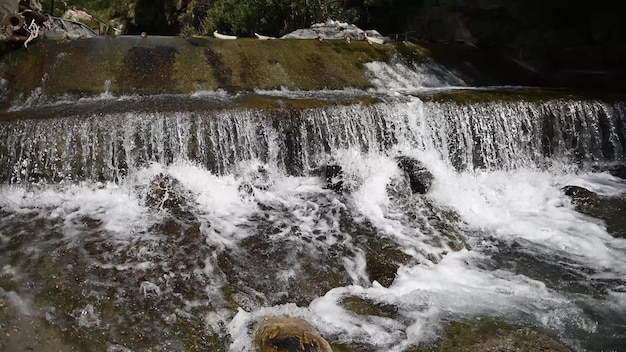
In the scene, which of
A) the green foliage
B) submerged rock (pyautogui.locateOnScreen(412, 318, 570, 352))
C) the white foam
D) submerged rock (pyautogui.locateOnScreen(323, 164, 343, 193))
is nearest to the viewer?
submerged rock (pyautogui.locateOnScreen(412, 318, 570, 352))

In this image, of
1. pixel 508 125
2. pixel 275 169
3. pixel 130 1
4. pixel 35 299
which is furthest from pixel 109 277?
pixel 130 1

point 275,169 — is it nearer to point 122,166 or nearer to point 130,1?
point 122,166

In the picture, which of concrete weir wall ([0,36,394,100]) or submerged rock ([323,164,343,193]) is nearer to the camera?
submerged rock ([323,164,343,193])

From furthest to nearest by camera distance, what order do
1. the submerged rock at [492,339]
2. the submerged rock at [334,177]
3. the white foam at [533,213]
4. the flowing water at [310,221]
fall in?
the submerged rock at [334,177] → the white foam at [533,213] → the flowing water at [310,221] → the submerged rock at [492,339]

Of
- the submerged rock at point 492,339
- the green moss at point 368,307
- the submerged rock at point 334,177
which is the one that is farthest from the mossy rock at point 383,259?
the submerged rock at point 334,177

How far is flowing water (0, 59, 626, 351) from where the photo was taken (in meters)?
4.91

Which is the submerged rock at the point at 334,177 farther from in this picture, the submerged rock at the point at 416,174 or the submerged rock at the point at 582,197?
the submerged rock at the point at 582,197

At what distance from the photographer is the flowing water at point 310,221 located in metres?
4.91

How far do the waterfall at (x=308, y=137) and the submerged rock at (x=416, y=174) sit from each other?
44cm

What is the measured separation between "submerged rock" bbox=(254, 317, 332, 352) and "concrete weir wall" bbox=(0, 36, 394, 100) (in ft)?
20.4

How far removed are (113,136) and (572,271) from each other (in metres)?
6.13

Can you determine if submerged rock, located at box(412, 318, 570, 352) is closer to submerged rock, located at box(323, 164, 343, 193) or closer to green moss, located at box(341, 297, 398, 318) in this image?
green moss, located at box(341, 297, 398, 318)

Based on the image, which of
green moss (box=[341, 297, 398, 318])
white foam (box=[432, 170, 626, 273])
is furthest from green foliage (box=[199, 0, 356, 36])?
green moss (box=[341, 297, 398, 318])

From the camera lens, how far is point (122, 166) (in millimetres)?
7867
